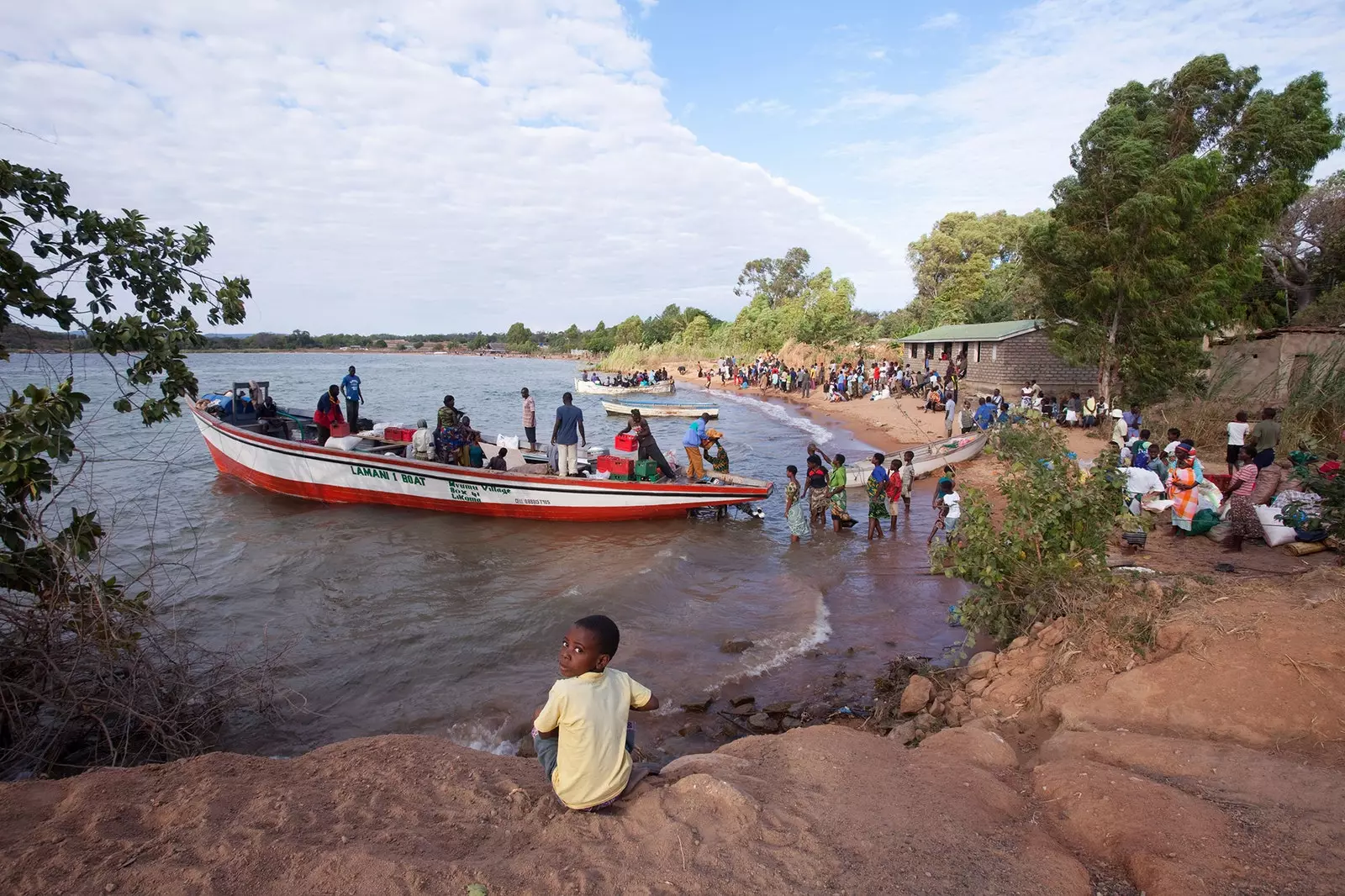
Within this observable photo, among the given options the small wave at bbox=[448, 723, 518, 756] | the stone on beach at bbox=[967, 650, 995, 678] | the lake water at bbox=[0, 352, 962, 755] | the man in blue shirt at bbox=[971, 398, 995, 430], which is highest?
the man in blue shirt at bbox=[971, 398, 995, 430]

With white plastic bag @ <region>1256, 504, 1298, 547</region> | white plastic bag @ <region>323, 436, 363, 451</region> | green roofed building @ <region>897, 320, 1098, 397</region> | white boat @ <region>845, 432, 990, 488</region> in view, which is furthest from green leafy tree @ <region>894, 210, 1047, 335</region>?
white plastic bag @ <region>323, 436, 363, 451</region>

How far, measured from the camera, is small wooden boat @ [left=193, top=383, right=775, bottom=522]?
12453 millimetres

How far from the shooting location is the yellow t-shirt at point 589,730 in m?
3.31

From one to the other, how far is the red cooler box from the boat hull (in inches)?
19.2

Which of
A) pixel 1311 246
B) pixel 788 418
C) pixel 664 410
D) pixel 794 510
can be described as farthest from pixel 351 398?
pixel 1311 246

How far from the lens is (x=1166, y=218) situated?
16297 millimetres

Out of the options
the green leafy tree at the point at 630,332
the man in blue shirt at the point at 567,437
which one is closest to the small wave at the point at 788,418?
the man in blue shirt at the point at 567,437

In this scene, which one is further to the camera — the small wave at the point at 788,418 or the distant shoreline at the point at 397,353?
the distant shoreline at the point at 397,353

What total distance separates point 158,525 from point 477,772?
519 inches

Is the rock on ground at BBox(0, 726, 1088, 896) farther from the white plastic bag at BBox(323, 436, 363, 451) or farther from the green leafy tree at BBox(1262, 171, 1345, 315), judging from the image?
the green leafy tree at BBox(1262, 171, 1345, 315)

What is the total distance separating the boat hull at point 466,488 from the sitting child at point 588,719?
8904 mm

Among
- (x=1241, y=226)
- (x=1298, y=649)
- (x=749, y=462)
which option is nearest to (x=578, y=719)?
(x=1298, y=649)

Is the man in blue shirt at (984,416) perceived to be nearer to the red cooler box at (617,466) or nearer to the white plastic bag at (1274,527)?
the white plastic bag at (1274,527)

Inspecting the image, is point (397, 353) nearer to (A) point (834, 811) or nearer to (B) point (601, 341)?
(B) point (601, 341)
